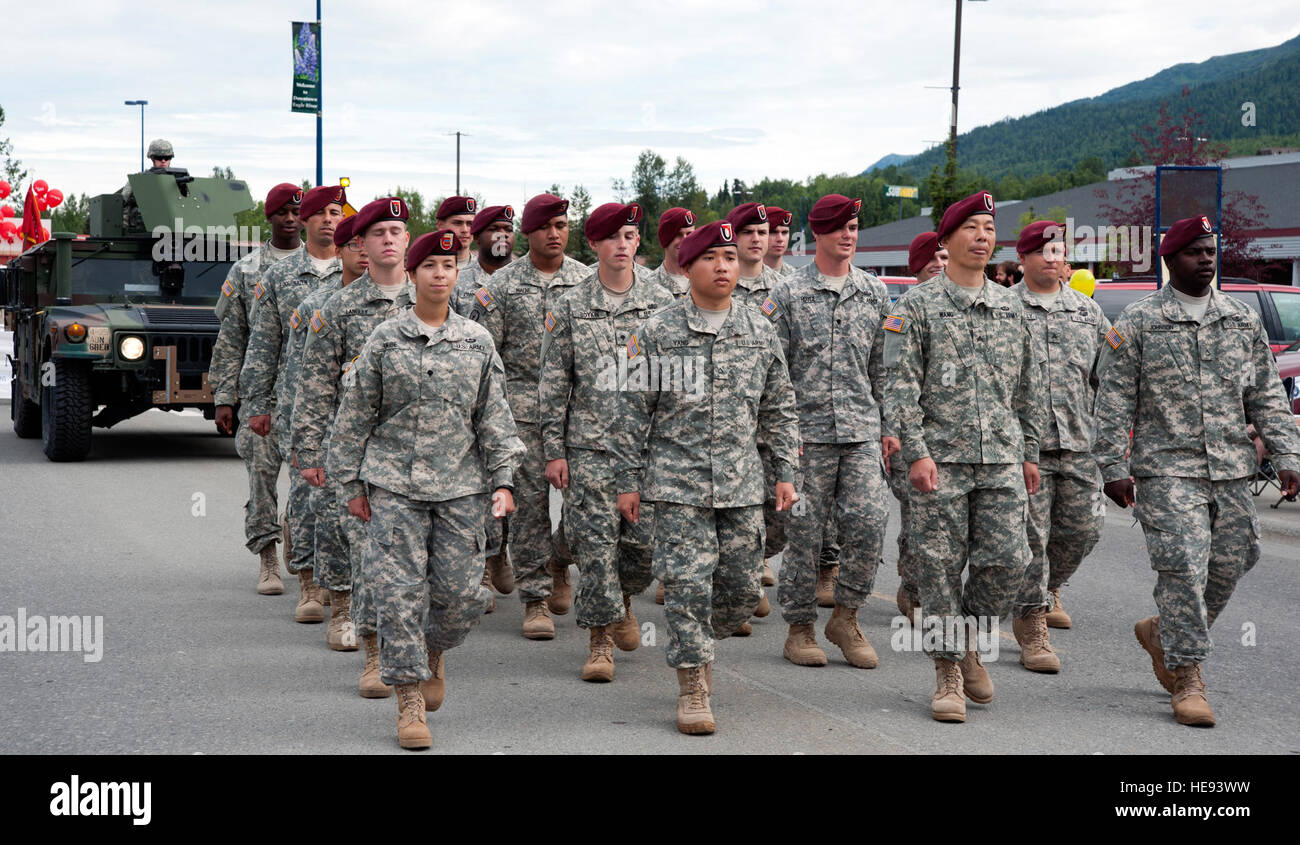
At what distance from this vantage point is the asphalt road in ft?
17.2

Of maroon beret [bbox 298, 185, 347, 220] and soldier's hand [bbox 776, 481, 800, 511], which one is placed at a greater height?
maroon beret [bbox 298, 185, 347, 220]

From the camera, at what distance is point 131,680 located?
6109mm

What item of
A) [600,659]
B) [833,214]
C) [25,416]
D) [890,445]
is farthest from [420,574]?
[25,416]

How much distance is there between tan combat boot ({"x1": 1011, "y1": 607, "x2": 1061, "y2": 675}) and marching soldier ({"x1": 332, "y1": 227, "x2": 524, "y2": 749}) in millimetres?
2608

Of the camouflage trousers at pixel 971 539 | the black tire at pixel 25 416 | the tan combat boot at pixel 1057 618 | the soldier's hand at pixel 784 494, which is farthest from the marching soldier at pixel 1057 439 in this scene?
the black tire at pixel 25 416

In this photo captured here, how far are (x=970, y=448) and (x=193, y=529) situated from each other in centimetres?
659

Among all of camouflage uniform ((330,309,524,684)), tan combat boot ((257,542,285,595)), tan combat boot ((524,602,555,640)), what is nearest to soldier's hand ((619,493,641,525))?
camouflage uniform ((330,309,524,684))

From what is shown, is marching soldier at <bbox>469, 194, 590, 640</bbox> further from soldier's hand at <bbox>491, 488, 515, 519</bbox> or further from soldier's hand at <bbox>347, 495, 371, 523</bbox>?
soldier's hand at <bbox>491, 488, 515, 519</bbox>

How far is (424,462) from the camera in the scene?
529cm

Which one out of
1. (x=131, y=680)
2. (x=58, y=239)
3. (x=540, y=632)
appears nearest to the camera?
(x=131, y=680)

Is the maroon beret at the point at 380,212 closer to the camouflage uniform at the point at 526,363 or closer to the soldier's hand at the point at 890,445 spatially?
the camouflage uniform at the point at 526,363

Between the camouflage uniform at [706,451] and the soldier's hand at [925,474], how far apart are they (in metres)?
0.48
